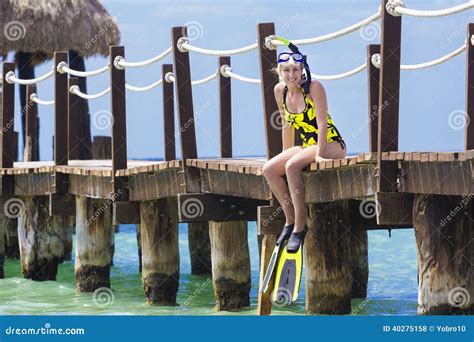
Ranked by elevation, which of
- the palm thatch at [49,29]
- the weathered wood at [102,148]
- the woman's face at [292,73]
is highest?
the palm thatch at [49,29]

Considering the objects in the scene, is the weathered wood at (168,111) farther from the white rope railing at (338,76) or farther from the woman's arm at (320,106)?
the woman's arm at (320,106)

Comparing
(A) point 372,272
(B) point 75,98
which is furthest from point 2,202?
(A) point 372,272

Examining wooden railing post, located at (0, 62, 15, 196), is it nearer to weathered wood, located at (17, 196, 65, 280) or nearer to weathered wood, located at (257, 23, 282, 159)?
weathered wood, located at (17, 196, 65, 280)

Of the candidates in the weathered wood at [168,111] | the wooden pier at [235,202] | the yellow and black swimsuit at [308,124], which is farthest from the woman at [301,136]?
the weathered wood at [168,111]

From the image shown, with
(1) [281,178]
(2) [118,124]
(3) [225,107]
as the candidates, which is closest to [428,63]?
(1) [281,178]

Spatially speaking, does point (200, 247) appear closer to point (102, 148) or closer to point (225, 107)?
point (102, 148)

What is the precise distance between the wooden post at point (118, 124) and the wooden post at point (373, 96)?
11.0ft

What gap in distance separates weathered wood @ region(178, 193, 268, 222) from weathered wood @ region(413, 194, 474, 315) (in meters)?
3.29

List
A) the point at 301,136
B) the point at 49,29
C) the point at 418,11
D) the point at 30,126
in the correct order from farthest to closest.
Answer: the point at 49,29 < the point at 30,126 < the point at 301,136 < the point at 418,11

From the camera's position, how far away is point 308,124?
425 inches

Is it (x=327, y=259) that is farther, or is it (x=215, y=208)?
(x=215, y=208)

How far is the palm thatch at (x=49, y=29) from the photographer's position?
26.9m

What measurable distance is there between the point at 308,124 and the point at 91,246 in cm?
633
